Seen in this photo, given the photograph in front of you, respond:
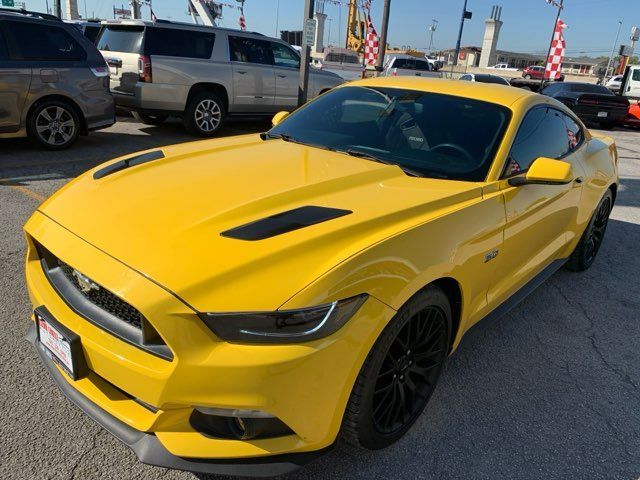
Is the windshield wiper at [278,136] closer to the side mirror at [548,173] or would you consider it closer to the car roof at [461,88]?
the car roof at [461,88]

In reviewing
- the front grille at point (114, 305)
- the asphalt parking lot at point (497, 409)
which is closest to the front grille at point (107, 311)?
the front grille at point (114, 305)

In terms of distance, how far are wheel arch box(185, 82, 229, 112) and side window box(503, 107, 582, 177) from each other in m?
6.73

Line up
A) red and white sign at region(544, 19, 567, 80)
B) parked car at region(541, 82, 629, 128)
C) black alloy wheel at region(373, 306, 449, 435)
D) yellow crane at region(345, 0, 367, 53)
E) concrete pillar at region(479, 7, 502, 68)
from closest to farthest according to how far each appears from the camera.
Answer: black alloy wheel at region(373, 306, 449, 435), parked car at region(541, 82, 629, 128), red and white sign at region(544, 19, 567, 80), yellow crane at region(345, 0, 367, 53), concrete pillar at region(479, 7, 502, 68)

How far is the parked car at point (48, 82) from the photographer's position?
22.4 feet

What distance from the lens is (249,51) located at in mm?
9820

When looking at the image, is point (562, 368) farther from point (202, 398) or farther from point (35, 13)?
point (35, 13)

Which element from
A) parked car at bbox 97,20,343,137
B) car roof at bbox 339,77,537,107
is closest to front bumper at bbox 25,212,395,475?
car roof at bbox 339,77,537,107

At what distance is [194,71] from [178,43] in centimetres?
56

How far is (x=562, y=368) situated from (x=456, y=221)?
1.43 m

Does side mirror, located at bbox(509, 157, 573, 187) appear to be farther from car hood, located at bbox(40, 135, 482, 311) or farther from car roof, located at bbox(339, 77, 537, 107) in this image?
car roof, located at bbox(339, 77, 537, 107)

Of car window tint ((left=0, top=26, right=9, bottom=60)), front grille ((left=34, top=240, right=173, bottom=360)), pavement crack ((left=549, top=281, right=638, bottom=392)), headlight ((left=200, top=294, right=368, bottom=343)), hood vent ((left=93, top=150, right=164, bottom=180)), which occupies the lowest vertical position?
pavement crack ((left=549, top=281, right=638, bottom=392))

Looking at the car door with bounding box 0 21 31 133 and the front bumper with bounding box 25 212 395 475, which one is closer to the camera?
the front bumper with bounding box 25 212 395 475

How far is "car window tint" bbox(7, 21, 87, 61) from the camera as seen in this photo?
694 centimetres

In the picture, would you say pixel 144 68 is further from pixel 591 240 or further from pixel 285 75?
pixel 591 240
